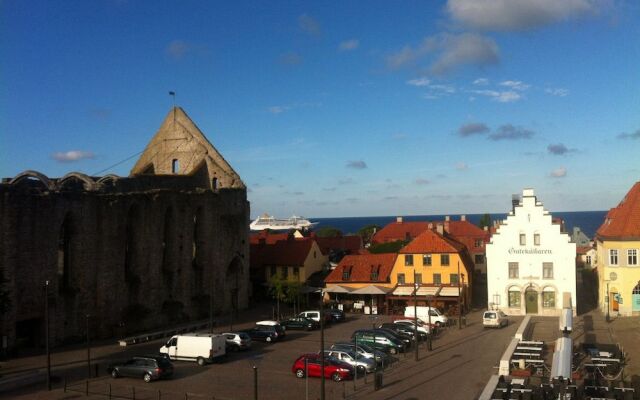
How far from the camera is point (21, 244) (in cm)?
3912

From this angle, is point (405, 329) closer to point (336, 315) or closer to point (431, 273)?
point (336, 315)

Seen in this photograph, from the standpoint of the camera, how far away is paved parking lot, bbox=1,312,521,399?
29094 mm

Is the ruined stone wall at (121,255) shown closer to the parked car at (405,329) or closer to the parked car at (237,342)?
the parked car at (237,342)

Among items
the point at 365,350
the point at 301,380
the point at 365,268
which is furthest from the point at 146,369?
the point at 365,268

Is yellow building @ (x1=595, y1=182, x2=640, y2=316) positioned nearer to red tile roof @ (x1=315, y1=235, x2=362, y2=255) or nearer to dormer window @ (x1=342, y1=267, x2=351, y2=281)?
dormer window @ (x1=342, y1=267, x2=351, y2=281)

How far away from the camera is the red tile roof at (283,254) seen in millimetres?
66125

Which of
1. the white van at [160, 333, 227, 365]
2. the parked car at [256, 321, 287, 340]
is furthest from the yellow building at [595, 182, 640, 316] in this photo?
the white van at [160, 333, 227, 365]

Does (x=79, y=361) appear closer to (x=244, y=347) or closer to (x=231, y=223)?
(x=244, y=347)

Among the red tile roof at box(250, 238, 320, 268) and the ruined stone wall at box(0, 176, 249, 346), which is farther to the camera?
the red tile roof at box(250, 238, 320, 268)

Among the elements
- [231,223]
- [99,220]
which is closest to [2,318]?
[99,220]

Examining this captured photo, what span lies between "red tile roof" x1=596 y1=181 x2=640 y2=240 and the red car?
3131cm

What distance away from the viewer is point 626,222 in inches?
2057

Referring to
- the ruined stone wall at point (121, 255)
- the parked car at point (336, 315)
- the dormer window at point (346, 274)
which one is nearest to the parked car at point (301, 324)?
the parked car at point (336, 315)

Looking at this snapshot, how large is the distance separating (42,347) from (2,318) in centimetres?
430
